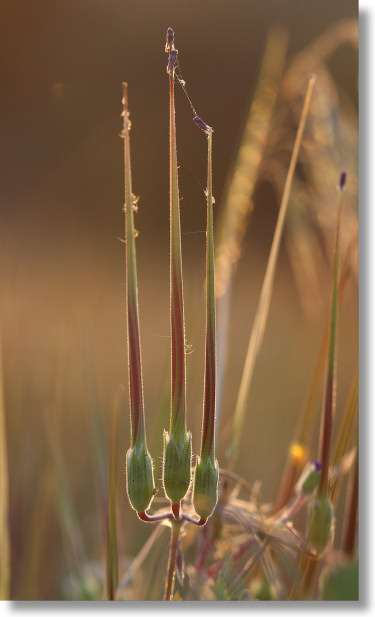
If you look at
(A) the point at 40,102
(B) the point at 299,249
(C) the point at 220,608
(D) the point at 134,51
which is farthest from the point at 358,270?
(A) the point at 40,102

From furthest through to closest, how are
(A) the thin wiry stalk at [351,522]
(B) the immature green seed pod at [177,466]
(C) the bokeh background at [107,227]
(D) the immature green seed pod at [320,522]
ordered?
1. (C) the bokeh background at [107,227]
2. (A) the thin wiry stalk at [351,522]
3. (D) the immature green seed pod at [320,522]
4. (B) the immature green seed pod at [177,466]

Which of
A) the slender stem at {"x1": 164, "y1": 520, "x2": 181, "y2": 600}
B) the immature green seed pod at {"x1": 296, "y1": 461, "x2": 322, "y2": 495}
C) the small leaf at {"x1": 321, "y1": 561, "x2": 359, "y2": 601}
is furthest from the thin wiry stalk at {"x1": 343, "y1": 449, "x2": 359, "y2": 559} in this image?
the slender stem at {"x1": 164, "y1": 520, "x2": 181, "y2": 600}

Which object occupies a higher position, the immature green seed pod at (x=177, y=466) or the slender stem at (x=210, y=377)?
the slender stem at (x=210, y=377)

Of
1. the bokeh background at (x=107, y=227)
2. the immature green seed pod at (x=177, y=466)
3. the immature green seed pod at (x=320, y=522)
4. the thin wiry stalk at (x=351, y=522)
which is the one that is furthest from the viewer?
the bokeh background at (x=107, y=227)

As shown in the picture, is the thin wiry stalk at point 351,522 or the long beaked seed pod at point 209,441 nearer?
the long beaked seed pod at point 209,441

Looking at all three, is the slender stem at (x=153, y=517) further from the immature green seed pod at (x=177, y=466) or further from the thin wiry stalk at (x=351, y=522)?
the thin wiry stalk at (x=351, y=522)

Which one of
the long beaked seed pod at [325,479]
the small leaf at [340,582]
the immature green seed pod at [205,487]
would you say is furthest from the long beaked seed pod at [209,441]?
the small leaf at [340,582]

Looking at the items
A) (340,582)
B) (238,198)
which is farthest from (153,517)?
(238,198)

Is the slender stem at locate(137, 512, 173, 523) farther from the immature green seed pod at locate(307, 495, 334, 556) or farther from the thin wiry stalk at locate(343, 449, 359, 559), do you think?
the thin wiry stalk at locate(343, 449, 359, 559)
